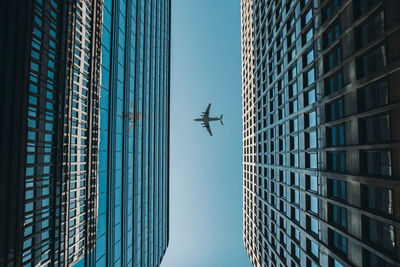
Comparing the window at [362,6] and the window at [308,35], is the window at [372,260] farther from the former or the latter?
the window at [308,35]

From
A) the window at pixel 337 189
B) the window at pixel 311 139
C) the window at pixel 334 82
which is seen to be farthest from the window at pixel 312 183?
the window at pixel 334 82

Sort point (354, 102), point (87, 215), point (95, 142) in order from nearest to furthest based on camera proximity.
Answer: point (354, 102) → point (87, 215) → point (95, 142)

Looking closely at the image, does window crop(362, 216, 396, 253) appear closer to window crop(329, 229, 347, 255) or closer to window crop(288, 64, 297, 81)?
window crop(329, 229, 347, 255)

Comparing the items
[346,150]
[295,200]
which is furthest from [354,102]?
[295,200]

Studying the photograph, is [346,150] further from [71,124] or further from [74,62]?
[74,62]

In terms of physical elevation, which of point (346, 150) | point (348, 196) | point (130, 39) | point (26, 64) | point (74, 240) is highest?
point (130, 39)

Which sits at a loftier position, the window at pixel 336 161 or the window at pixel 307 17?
the window at pixel 307 17

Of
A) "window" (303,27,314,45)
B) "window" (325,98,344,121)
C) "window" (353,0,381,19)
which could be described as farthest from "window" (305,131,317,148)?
"window" (353,0,381,19)
